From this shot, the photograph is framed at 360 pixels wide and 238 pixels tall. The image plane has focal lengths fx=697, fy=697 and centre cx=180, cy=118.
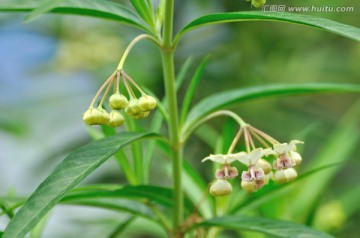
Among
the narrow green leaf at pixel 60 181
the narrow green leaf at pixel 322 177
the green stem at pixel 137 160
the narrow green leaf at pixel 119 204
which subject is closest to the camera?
the narrow green leaf at pixel 60 181

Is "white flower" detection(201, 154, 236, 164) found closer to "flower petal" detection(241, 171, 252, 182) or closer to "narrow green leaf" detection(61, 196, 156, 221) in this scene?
"flower petal" detection(241, 171, 252, 182)

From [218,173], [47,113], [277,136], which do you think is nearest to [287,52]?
[277,136]

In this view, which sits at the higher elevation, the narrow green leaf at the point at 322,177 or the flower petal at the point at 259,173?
the flower petal at the point at 259,173

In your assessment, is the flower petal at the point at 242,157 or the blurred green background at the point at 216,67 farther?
the blurred green background at the point at 216,67

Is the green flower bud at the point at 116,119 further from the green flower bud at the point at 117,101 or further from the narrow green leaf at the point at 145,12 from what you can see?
the narrow green leaf at the point at 145,12

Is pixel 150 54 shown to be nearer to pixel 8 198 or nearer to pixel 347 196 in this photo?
pixel 347 196

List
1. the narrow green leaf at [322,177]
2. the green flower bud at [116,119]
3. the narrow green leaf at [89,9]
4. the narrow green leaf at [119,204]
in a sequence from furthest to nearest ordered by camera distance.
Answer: the narrow green leaf at [322,177]
the narrow green leaf at [119,204]
the green flower bud at [116,119]
the narrow green leaf at [89,9]

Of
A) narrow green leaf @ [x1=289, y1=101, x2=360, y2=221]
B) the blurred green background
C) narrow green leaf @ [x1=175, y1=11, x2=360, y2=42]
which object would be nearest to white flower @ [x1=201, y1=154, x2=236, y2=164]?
narrow green leaf @ [x1=175, y1=11, x2=360, y2=42]

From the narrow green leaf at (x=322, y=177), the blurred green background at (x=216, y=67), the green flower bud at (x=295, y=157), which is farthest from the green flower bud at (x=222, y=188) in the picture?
the blurred green background at (x=216, y=67)
